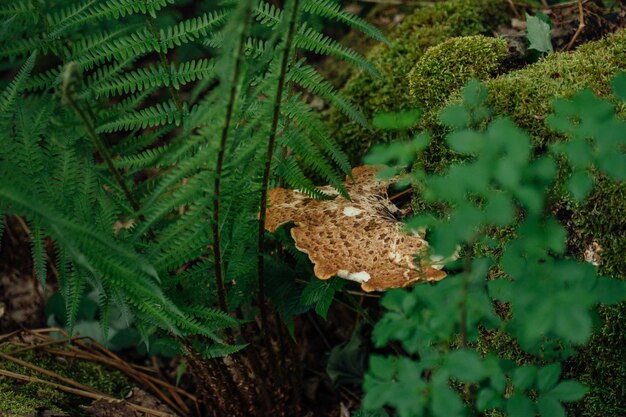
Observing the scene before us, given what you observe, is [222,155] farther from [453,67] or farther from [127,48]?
[453,67]

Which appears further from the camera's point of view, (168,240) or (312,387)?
(312,387)

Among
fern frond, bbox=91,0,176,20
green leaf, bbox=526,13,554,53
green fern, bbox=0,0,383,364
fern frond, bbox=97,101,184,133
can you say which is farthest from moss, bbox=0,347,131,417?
green leaf, bbox=526,13,554,53

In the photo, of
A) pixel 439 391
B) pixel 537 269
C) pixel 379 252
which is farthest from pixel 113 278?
pixel 537 269

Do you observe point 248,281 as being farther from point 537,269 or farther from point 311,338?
point 537,269

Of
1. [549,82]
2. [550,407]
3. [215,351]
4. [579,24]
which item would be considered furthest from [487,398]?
[579,24]

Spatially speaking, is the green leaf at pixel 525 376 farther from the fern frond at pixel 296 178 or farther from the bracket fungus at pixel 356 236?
the fern frond at pixel 296 178
